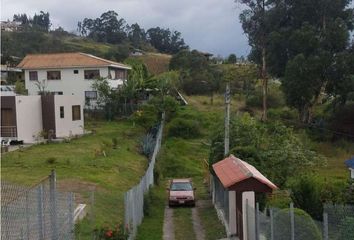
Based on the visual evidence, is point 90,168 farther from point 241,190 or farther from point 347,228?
point 347,228

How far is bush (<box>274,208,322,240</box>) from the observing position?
12.3 metres

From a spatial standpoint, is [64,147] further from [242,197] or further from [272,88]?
[272,88]

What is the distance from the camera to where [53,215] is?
32.2 ft

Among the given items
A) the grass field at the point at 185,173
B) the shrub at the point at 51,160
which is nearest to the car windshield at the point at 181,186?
the grass field at the point at 185,173

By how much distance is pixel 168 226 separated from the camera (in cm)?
2252

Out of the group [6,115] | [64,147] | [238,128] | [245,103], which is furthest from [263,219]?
[245,103]

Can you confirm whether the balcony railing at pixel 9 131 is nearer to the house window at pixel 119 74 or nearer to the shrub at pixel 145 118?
the shrub at pixel 145 118

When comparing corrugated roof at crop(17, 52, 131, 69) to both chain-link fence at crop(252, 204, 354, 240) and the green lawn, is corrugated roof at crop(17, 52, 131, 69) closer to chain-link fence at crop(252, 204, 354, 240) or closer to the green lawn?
the green lawn

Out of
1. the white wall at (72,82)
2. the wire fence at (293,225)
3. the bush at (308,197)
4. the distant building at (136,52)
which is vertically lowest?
the bush at (308,197)

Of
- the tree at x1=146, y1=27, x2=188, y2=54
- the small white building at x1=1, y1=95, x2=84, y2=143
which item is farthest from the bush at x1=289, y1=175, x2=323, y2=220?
the tree at x1=146, y1=27, x2=188, y2=54

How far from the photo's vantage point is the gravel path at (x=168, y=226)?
20.4 m

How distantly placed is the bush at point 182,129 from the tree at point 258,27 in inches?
309

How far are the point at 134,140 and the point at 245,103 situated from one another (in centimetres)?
2832

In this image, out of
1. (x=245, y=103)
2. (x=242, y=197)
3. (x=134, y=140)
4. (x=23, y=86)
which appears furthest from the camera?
(x=245, y=103)
